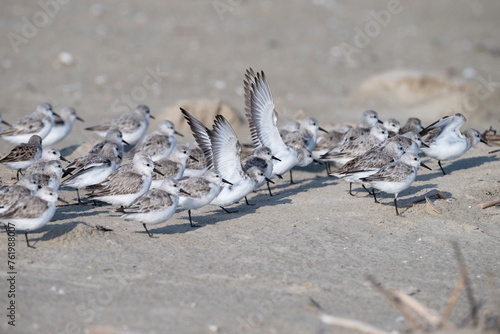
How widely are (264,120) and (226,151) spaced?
148 centimetres

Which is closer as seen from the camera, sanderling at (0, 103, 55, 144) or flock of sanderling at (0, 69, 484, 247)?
flock of sanderling at (0, 69, 484, 247)

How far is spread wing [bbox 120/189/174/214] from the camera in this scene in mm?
7802

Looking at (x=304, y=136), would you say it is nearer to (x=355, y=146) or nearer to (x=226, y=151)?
(x=355, y=146)

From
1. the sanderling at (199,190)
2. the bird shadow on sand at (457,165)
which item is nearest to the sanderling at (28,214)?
the sanderling at (199,190)

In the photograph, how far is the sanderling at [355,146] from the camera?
1063 centimetres

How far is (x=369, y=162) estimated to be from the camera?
9500 millimetres

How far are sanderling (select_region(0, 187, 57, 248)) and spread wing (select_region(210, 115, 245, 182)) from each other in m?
2.70

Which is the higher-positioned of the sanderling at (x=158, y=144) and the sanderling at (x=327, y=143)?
the sanderling at (x=158, y=144)

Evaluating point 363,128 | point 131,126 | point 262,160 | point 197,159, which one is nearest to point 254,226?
point 262,160

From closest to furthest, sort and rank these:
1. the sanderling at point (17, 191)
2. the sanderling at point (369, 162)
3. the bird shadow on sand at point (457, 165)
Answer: the sanderling at point (17, 191) < the sanderling at point (369, 162) < the bird shadow on sand at point (457, 165)

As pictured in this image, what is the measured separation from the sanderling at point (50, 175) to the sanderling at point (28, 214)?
1.27 meters

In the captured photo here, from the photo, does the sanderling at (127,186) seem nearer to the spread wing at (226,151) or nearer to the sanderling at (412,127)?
the spread wing at (226,151)

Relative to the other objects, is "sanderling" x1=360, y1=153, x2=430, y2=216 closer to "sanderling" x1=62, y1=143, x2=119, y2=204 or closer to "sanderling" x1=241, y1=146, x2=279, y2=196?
"sanderling" x1=241, y1=146, x2=279, y2=196

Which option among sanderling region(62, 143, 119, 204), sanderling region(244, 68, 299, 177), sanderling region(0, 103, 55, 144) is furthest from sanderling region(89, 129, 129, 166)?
sanderling region(244, 68, 299, 177)
